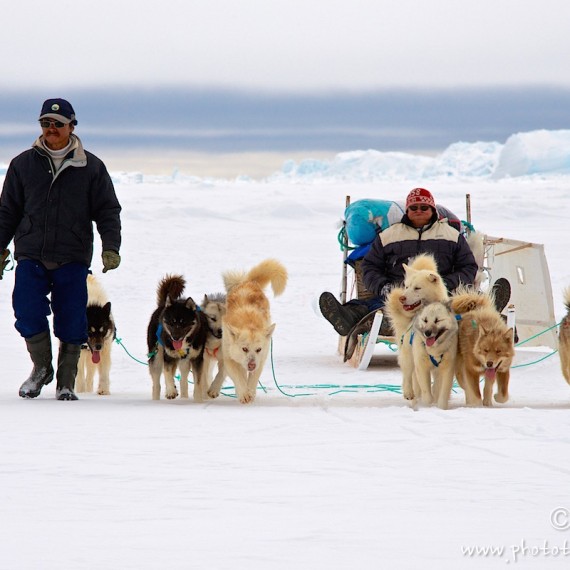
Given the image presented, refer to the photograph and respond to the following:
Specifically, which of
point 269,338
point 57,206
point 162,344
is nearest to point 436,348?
point 269,338

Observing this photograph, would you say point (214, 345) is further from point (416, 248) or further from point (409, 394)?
point (416, 248)

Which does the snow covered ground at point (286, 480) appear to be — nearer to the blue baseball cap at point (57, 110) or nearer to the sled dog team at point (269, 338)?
the sled dog team at point (269, 338)

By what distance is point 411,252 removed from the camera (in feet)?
25.8

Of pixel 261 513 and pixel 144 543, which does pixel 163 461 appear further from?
pixel 144 543

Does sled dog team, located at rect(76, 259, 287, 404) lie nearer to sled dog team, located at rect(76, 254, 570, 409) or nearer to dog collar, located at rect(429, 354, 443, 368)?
sled dog team, located at rect(76, 254, 570, 409)

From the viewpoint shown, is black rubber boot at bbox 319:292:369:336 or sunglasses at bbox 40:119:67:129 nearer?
sunglasses at bbox 40:119:67:129

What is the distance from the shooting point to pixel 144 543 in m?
2.54

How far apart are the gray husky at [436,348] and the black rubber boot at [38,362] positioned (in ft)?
7.17

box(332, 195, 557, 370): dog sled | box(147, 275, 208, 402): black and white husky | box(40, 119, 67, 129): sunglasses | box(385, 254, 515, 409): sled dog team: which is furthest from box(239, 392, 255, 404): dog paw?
box(332, 195, 557, 370): dog sled

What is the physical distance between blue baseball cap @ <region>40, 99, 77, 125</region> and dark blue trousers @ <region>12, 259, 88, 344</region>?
834 mm

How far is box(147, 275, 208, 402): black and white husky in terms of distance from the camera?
5828mm

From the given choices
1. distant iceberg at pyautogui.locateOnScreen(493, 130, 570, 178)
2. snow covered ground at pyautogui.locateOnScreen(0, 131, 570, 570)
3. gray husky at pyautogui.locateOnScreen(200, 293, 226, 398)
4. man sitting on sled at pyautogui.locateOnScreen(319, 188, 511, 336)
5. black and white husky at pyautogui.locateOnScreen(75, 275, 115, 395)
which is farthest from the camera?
distant iceberg at pyautogui.locateOnScreen(493, 130, 570, 178)

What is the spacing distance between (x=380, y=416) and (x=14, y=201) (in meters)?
2.48

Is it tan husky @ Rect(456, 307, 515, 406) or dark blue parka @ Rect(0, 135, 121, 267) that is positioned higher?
dark blue parka @ Rect(0, 135, 121, 267)
